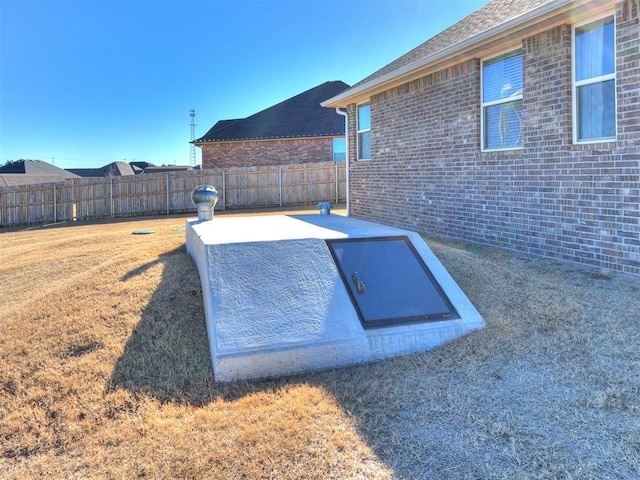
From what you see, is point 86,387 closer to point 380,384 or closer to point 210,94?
point 380,384

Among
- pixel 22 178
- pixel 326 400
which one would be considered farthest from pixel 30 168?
pixel 326 400

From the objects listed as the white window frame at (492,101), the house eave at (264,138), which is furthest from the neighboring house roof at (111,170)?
the white window frame at (492,101)

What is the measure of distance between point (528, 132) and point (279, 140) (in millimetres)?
18179

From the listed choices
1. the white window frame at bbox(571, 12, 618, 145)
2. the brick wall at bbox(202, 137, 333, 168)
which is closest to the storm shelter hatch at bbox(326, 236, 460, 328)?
the white window frame at bbox(571, 12, 618, 145)

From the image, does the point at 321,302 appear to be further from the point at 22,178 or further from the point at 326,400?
the point at 22,178

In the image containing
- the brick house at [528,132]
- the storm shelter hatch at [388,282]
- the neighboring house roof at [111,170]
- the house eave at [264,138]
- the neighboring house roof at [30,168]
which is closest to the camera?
the storm shelter hatch at [388,282]

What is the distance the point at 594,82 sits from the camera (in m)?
5.72

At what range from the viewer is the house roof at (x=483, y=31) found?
5625 mm

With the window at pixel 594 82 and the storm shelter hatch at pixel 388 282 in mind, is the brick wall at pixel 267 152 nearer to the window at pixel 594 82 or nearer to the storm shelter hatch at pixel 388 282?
the window at pixel 594 82

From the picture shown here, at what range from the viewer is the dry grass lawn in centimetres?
248

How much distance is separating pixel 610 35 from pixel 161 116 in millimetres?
33006

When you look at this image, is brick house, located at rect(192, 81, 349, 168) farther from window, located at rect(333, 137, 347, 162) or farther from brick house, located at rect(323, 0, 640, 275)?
brick house, located at rect(323, 0, 640, 275)

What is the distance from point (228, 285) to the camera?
13.2 ft

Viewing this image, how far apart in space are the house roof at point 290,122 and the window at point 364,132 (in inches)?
454
